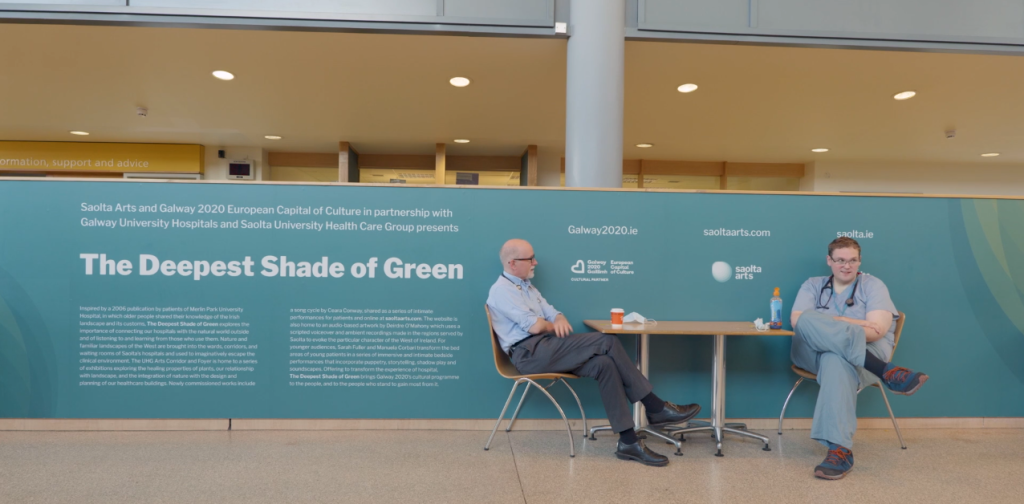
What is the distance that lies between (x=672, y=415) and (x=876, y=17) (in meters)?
3.93

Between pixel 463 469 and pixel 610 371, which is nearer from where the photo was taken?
pixel 463 469

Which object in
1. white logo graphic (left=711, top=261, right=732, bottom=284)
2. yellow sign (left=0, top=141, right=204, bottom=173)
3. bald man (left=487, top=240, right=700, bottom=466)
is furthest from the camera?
yellow sign (left=0, top=141, right=204, bottom=173)

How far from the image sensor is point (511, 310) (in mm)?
3281

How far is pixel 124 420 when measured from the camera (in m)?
3.57

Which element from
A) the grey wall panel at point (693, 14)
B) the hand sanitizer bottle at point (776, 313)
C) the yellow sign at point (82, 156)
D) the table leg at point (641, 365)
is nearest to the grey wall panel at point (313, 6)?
the grey wall panel at point (693, 14)

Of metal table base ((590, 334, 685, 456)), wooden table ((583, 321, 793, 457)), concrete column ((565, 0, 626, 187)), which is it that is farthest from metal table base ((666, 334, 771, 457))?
concrete column ((565, 0, 626, 187))

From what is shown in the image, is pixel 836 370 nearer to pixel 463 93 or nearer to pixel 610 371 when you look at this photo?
pixel 610 371

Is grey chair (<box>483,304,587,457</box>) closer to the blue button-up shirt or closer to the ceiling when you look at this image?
the blue button-up shirt

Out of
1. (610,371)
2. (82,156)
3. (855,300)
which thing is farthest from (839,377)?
(82,156)

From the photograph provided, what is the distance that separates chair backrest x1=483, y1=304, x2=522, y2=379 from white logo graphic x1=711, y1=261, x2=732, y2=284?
1.41 metres

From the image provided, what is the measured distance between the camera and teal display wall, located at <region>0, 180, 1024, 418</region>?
11.6 ft

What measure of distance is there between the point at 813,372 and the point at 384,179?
27.8ft

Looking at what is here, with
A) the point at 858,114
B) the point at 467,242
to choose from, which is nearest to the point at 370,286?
the point at 467,242

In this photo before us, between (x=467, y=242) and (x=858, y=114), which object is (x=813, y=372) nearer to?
(x=467, y=242)
